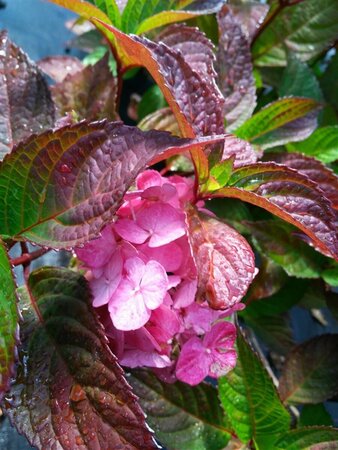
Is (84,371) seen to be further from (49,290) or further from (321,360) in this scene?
(321,360)

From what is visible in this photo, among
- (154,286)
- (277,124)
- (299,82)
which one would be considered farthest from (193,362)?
(299,82)

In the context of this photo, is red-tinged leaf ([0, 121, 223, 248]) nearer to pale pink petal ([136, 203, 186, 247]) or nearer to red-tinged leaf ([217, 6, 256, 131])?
pale pink petal ([136, 203, 186, 247])

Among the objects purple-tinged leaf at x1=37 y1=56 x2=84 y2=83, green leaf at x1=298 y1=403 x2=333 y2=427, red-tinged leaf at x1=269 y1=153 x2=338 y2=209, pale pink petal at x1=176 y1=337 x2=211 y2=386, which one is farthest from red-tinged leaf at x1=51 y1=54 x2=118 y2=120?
green leaf at x1=298 y1=403 x2=333 y2=427

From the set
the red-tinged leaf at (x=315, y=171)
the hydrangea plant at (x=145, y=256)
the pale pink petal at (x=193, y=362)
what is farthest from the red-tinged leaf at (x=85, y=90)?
the pale pink petal at (x=193, y=362)

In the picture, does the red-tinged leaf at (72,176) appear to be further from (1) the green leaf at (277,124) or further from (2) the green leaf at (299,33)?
(2) the green leaf at (299,33)

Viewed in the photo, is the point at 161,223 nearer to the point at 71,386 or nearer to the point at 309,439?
the point at 71,386

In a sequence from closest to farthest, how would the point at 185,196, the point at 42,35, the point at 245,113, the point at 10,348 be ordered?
the point at 10,348 < the point at 185,196 < the point at 245,113 < the point at 42,35

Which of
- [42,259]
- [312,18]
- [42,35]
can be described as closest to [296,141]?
[312,18]
